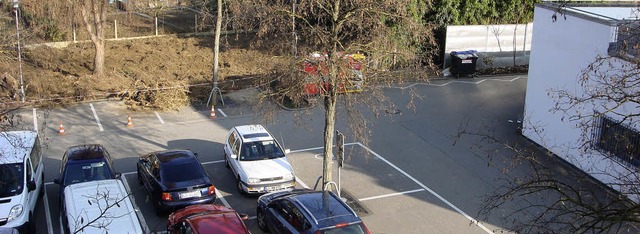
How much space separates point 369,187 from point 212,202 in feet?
13.8

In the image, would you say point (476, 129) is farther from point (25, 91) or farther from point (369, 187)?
point (25, 91)

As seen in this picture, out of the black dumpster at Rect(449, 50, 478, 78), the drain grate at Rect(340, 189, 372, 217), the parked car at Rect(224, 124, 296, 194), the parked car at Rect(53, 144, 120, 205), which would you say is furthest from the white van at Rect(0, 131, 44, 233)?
the black dumpster at Rect(449, 50, 478, 78)

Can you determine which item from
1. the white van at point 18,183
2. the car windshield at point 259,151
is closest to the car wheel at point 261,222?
the car windshield at point 259,151

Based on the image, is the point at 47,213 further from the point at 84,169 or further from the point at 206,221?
the point at 206,221

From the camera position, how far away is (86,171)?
16.0 metres

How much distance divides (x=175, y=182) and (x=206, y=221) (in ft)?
9.29

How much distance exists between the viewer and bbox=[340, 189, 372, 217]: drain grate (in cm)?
1603

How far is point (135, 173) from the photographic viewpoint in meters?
18.4

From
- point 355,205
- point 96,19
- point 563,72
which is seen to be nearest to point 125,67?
point 96,19

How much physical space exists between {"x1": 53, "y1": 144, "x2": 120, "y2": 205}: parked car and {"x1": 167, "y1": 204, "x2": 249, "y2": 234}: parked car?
288 centimetres

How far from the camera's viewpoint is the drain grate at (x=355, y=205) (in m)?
16.0

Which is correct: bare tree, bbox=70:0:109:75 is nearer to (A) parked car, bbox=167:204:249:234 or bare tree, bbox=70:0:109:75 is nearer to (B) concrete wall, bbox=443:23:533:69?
(A) parked car, bbox=167:204:249:234

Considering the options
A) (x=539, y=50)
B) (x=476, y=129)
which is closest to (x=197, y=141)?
(x=476, y=129)

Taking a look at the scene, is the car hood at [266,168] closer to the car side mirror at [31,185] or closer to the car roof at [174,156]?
the car roof at [174,156]
